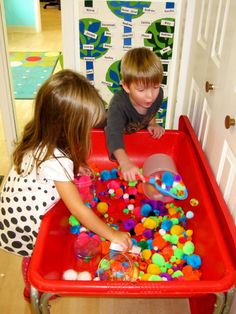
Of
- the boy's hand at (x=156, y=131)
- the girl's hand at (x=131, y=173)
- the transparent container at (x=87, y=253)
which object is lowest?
the transparent container at (x=87, y=253)

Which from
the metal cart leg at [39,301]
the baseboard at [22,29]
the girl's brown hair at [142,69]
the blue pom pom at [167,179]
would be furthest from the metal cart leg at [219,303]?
the baseboard at [22,29]

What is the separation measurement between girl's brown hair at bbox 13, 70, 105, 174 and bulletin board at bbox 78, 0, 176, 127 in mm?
643

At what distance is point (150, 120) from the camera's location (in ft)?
4.71

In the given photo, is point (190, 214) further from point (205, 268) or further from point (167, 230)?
point (205, 268)

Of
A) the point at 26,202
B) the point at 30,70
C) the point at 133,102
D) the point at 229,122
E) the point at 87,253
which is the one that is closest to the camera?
the point at 229,122

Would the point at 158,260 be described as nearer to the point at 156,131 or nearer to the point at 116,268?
the point at 116,268

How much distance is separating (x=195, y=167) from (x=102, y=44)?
0.71 meters

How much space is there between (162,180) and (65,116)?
0.45 metres

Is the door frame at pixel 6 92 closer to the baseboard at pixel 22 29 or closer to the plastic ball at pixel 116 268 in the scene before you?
the plastic ball at pixel 116 268

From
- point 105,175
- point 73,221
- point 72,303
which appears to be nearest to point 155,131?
point 105,175

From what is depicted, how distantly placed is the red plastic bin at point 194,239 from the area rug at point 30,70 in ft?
4.32

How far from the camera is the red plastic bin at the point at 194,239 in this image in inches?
28.4

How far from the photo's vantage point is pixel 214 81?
3.49 feet

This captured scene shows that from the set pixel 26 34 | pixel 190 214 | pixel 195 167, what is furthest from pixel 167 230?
pixel 26 34
